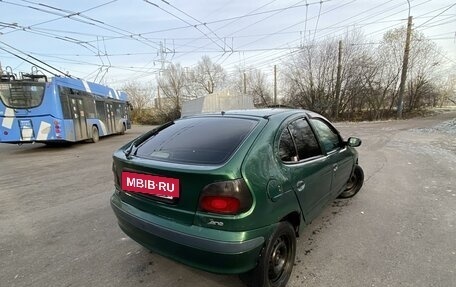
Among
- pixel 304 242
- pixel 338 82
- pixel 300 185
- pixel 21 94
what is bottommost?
pixel 304 242

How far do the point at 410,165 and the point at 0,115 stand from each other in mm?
13898

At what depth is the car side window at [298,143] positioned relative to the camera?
250 centimetres

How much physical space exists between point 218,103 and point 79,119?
817 inches

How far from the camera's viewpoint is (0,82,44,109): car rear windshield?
10170 mm

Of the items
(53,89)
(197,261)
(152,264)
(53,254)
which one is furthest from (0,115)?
(197,261)

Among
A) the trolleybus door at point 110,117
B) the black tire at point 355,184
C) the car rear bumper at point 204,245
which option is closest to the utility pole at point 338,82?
the trolleybus door at point 110,117

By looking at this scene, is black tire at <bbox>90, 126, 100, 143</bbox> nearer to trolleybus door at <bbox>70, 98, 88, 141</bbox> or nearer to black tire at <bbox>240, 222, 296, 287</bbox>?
trolleybus door at <bbox>70, 98, 88, 141</bbox>

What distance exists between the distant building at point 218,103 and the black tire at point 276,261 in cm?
2793

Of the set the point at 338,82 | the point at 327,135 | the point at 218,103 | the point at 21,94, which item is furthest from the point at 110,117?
the point at 338,82

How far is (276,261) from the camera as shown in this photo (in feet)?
7.70

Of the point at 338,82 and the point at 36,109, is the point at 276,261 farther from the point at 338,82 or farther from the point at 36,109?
the point at 338,82

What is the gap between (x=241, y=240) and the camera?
1913 mm

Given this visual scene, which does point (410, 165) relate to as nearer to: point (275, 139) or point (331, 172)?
point (331, 172)

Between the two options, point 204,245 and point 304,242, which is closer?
point 204,245
